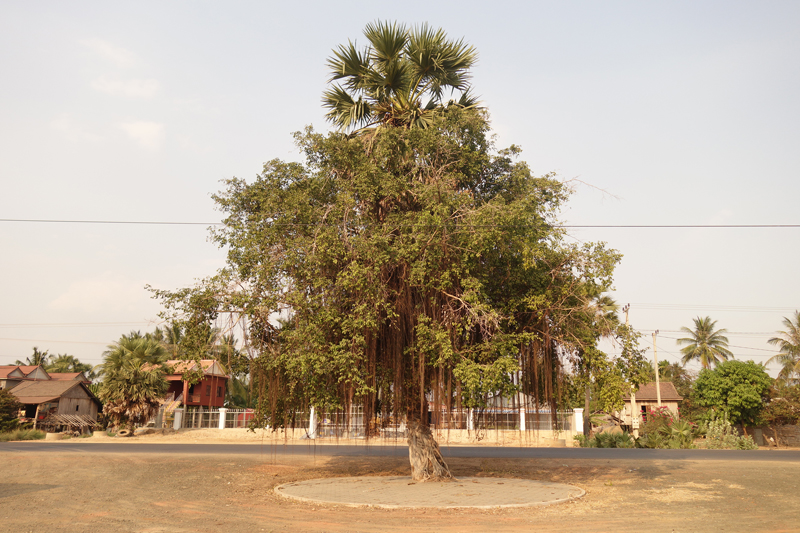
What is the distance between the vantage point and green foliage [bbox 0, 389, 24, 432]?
123ft

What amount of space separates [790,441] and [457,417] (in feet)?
110

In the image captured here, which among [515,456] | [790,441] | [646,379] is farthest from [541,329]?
[790,441]

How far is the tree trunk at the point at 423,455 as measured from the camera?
571 inches

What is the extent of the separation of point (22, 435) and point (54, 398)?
5.19 meters

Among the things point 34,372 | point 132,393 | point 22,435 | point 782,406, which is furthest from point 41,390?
point 782,406

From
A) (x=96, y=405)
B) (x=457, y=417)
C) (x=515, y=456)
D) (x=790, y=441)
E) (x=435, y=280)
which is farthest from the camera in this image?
(x=96, y=405)

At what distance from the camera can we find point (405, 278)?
42.7ft

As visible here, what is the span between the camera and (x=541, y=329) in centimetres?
1433

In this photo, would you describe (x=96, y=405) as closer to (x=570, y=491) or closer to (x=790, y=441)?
(x=570, y=491)

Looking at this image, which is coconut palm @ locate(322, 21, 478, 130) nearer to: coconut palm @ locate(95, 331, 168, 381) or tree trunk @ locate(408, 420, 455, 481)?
tree trunk @ locate(408, 420, 455, 481)

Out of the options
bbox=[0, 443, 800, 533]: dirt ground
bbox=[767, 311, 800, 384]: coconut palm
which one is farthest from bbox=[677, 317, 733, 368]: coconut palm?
bbox=[0, 443, 800, 533]: dirt ground

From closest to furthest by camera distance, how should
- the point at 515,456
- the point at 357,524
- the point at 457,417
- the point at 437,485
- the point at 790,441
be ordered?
1. the point at 357,524
2. the point at 437,485
3. the point at 457,417
4. the point at 515,456
5. the point at 790,441

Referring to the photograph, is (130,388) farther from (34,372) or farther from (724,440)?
(724,440)

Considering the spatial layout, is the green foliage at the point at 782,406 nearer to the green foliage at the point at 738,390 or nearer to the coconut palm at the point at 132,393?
the green foliage at the point at 738,390
